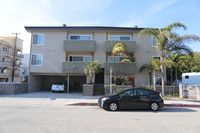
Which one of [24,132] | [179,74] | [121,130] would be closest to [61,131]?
[24,132]

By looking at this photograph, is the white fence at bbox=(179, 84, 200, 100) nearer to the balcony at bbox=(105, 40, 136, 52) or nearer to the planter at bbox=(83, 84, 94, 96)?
the balcony at bbox=(105, 40, 136, 52)

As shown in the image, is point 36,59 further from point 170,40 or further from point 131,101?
point 170,40

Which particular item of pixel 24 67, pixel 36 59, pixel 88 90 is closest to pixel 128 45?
pixel 88 90

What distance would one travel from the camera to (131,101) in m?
8.87

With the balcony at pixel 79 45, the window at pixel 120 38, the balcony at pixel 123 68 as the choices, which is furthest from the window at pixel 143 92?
the window at pixel 120 38

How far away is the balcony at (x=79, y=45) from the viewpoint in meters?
18.1

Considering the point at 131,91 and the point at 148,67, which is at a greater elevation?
A: the point at 148,67

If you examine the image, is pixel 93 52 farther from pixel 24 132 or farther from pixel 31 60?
pixel 24 132

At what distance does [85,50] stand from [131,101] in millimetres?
11049

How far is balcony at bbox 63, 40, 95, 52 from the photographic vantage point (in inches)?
714

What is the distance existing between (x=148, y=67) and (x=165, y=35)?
4.74 metres

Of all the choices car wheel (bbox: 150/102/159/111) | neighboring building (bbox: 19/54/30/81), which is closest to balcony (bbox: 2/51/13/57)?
neighboring building (bbox: 19/54/30/81)

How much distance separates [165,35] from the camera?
44.1ft

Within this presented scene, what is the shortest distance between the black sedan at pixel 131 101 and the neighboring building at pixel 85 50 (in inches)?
332
